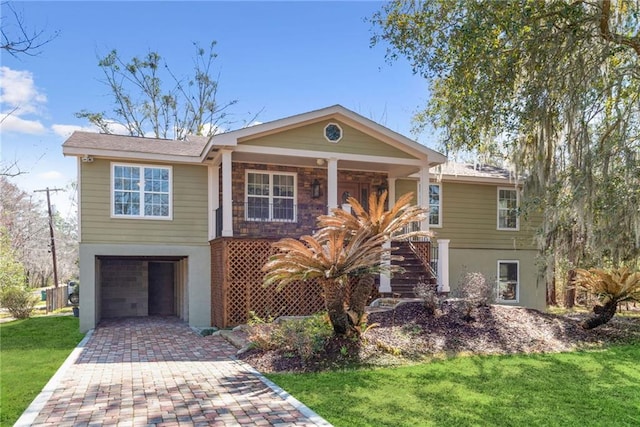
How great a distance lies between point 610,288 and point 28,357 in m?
10.9

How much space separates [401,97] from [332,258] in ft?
41.5

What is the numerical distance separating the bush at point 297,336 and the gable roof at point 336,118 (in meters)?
4.67

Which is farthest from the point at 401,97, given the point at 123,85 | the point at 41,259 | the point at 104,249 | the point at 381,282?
the point at 41,259

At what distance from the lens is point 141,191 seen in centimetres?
1217

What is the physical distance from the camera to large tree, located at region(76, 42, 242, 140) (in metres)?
24.9

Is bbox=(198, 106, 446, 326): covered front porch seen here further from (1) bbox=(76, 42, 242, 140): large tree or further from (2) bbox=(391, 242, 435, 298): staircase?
(1) bbox=(76, 42, 242, 140): large tree

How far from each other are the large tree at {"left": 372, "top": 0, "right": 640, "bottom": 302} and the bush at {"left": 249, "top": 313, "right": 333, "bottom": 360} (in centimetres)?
459

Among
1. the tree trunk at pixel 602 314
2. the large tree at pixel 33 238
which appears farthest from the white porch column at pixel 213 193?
the large tree at pixel 33 238

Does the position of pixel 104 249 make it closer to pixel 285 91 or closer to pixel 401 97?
pixel 285 91

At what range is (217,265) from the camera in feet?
38.6

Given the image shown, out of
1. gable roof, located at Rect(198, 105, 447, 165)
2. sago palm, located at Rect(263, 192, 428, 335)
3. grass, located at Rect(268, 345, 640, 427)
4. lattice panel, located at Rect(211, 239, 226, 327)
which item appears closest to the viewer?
grass, located at Rect(268, 345, 640, 427)

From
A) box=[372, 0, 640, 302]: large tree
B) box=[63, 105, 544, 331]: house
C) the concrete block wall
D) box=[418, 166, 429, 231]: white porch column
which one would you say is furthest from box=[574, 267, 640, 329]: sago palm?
the concrete block wall

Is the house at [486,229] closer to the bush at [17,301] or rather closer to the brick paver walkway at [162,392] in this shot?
the brick paver walkway at [162,392]

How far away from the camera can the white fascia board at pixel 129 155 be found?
11328 millimetres
